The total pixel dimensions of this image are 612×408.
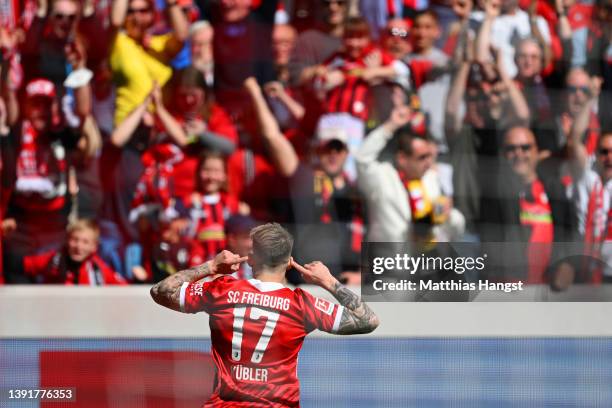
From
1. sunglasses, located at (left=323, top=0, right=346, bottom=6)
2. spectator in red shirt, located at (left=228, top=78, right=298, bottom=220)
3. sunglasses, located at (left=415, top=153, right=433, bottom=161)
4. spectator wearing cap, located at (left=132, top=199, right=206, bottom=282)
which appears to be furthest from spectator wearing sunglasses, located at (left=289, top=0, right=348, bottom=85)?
spectator wearing cap, located at (left=132, top=199, right=206, bottom=282)

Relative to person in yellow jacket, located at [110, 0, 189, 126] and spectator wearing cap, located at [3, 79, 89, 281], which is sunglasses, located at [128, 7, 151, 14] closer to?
person in yellow jacket, located at [110, 0, 189, 126]

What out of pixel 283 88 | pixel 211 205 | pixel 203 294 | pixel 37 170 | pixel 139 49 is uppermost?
pixel 139 49

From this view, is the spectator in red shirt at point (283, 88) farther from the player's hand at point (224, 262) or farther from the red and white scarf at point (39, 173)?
the red and white scarf at point (39, 173)

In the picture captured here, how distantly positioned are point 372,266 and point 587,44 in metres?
0.85

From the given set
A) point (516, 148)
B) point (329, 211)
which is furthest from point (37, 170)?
point (516, 148)

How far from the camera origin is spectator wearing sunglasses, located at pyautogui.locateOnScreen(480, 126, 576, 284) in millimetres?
2291

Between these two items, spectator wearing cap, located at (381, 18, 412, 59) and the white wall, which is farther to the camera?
spectator wearing cap, located at (381, 18, 412, 59)

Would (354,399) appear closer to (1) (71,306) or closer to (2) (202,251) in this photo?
(2) (202,251)

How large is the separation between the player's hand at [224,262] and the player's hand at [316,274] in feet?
0.52

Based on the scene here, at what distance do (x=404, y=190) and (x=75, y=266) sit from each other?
2.96ft

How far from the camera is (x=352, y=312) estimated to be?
2289 mm

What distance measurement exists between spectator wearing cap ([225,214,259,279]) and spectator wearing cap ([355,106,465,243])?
0.32 meters

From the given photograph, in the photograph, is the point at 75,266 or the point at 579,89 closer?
the point at 75,266

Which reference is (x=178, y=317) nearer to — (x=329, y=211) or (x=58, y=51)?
(x=329, y=211)
